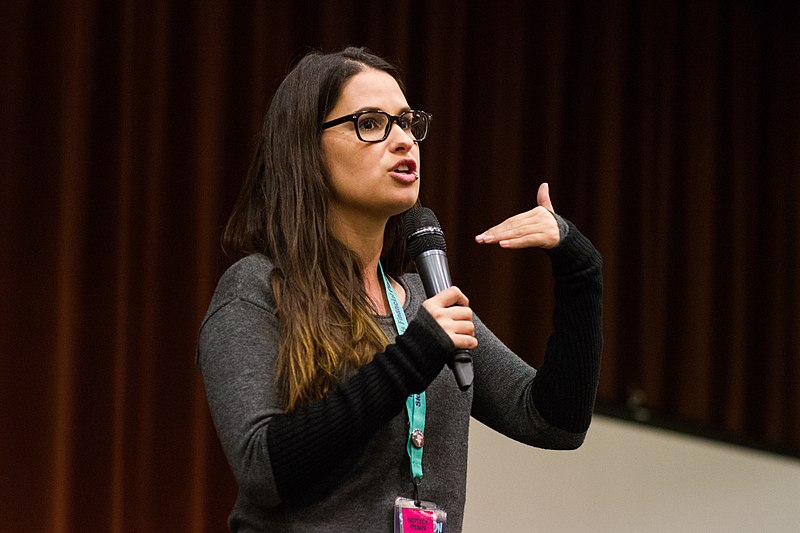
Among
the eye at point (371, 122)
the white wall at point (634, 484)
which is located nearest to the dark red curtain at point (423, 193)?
the white wall at point (634, 484)

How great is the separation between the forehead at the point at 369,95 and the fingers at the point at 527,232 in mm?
239

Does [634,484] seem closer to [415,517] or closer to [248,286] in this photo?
[415,517]

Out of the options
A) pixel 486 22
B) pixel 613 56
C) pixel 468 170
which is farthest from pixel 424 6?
pixel 613 56

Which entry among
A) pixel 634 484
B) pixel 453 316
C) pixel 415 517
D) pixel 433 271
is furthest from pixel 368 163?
pixel 634 484

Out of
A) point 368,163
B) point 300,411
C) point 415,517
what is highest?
point 368,163

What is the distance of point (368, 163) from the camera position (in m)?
1.46

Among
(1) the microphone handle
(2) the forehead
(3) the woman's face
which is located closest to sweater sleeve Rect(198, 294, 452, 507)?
(1) the microphone handle

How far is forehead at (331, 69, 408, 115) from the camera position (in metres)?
1.49

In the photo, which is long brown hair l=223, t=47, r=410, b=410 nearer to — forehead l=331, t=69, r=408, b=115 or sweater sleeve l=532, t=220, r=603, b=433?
forehead l=331, t=69, r=408, b=115

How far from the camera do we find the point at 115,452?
2.70 metres

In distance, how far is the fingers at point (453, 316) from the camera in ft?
4.16

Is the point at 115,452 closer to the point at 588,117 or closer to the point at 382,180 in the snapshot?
the point at 382,180

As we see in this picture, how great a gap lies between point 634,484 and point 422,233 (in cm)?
170

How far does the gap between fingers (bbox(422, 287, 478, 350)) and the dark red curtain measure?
162cm
